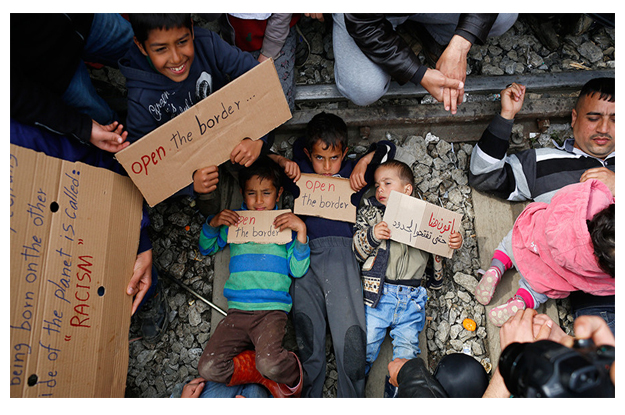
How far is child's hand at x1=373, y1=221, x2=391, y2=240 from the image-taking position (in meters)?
2.22

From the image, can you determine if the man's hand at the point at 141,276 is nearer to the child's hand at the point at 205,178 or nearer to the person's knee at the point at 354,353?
the child's hand at the point at 205,178

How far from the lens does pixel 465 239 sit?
257 cm

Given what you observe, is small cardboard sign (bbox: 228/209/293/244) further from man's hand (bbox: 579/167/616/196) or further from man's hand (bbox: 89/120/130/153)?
man's hand (bbox: 579/167/616/196)

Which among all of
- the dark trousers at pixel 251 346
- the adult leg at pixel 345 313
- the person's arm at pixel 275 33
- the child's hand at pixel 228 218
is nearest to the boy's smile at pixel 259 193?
the child's hand at pixel 228 218

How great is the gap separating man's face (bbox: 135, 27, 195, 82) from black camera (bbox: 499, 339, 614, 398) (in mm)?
1699

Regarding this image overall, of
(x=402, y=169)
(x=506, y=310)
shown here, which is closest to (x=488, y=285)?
(x=506, y=310)

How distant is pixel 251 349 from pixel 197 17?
2185 mm

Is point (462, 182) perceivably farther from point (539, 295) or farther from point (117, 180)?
point (117, 180)

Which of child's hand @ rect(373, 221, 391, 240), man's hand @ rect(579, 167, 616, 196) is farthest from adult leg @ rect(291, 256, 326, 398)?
man's hand @ rect(579, 167, 616, 196)

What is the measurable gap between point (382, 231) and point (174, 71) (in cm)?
131

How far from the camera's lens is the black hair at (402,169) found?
2.42m

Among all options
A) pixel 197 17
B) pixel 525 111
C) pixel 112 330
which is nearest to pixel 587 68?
pixel 525 111

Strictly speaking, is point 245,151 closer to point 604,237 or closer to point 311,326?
point 311,326

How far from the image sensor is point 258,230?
2.31m
